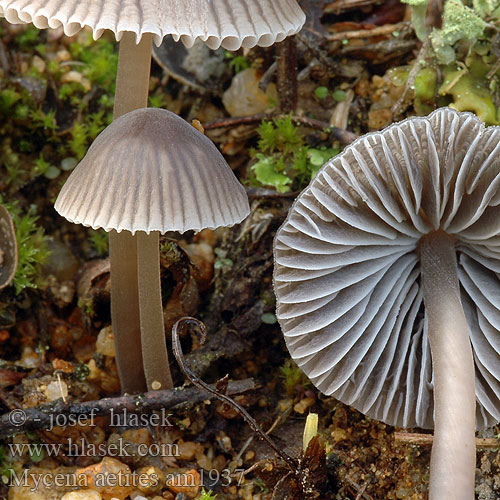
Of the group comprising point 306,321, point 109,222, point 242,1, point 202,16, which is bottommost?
point 306,321

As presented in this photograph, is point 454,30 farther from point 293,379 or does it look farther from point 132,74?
point 293,379

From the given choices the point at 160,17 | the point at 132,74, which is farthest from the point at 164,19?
the point at 132,74

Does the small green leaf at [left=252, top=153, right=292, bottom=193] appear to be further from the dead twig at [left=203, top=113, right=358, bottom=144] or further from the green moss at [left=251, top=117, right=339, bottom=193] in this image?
the dead twig at [left=203, top=113, right=358, bottom=144]

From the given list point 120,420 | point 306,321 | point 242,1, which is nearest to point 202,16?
point 242,1

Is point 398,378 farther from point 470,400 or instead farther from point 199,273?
point 199,273

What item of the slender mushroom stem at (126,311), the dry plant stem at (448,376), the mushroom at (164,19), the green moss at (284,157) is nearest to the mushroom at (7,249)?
the slender mushroom stem at (126,311)

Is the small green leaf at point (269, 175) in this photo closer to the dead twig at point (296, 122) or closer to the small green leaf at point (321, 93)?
the dead twig at point (296, 122)

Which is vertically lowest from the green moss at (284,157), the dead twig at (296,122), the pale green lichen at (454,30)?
the green moss at (284,157)
